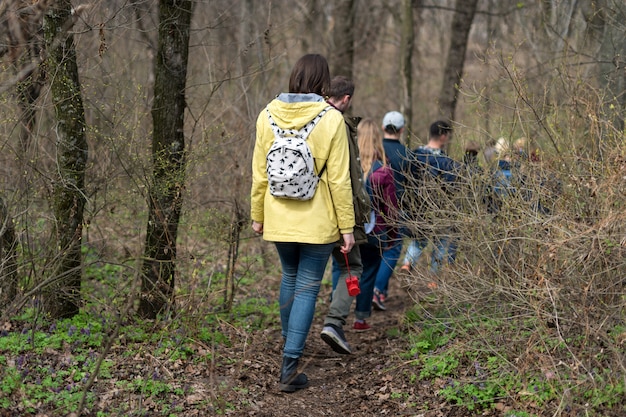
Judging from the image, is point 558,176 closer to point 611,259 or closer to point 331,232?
point 611,259

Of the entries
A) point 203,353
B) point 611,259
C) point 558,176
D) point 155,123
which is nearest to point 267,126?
point 155,123

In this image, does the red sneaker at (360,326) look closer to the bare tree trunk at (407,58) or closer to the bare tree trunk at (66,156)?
the bare tree trunk at (66,156)

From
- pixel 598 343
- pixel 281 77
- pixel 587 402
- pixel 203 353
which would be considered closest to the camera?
pixel 587 402

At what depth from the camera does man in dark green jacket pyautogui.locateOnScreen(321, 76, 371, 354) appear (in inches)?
202

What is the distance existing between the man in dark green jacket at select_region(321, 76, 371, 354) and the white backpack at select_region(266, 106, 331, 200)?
485mm

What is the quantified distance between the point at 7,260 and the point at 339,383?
246cm

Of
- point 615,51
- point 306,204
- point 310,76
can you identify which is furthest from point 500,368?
point 615,51

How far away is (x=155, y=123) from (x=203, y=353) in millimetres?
1823

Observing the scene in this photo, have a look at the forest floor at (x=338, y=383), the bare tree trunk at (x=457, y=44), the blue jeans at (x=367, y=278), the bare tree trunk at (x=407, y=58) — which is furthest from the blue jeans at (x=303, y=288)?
the bare tree trunk at (x=457, y=44)

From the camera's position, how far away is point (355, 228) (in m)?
5.30

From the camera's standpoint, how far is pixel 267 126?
4832mm

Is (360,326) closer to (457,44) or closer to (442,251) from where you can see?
(442,251)

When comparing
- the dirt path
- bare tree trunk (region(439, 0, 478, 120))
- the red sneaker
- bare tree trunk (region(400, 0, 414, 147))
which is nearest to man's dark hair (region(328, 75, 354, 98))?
the dirt path

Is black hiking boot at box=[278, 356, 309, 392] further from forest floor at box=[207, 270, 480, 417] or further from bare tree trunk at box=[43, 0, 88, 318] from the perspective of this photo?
bare tree trunk at box=[43, 0, 88, 318]
